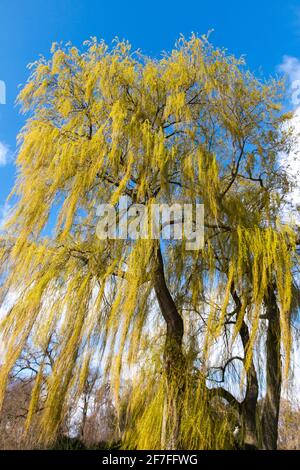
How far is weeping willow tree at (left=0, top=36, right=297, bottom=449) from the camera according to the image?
3.09 m

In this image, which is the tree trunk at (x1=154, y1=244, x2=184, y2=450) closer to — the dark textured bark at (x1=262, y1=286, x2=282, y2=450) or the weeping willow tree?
the weeping willow tree

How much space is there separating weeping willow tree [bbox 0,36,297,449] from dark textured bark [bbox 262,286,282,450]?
20 mm

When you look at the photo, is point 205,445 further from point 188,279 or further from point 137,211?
point 137,211

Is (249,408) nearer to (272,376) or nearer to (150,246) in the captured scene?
(272,376)

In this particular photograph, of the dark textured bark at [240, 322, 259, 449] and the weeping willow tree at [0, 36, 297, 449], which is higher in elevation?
the weeping willow tree at [0, 36, 297, 449]

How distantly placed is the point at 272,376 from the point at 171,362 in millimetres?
1196

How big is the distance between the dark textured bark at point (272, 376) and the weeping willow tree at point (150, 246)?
0.06 feet

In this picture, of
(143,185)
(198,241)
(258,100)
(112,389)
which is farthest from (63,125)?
(112,389)

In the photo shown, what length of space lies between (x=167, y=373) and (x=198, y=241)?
1.17 metres

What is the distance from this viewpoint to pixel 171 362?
131 inches

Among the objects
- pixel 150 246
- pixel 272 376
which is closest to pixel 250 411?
pixel 272 376

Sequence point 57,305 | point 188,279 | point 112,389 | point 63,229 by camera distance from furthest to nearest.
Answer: point 188,279
point 63,229
point 57,305
point 112,389

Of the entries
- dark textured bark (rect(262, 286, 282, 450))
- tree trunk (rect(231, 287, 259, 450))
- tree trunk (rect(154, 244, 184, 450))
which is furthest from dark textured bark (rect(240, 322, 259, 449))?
tree trunk (rect(154, 244, 184, 450))

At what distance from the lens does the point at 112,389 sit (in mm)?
2934
